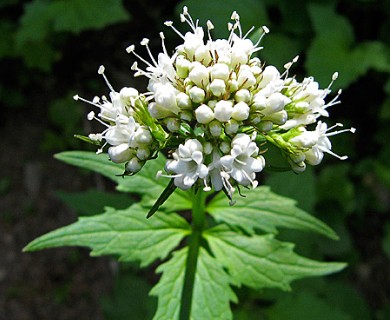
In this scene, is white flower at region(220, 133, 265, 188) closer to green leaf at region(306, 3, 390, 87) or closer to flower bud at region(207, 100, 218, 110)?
flower bud at region(207, 100, 218, 110)

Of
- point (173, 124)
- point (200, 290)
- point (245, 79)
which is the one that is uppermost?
point (245, 79)

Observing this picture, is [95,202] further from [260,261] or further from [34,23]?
[34,23]

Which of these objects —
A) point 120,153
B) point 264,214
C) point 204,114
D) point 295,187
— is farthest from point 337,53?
point 120,153

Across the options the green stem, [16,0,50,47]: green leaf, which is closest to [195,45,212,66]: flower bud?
the green stem

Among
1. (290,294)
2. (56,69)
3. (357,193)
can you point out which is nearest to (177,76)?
(290,294)

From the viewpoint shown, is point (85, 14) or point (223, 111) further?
point (85, 14)

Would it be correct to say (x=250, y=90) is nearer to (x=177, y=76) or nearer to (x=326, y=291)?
(x=177, y=76)
